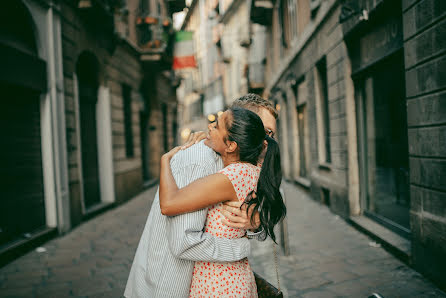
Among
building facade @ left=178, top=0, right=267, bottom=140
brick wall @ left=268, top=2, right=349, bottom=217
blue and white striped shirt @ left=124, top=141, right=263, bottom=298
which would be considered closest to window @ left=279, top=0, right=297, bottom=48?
brick wall @ left=268, top=2, right=349, bottom=217

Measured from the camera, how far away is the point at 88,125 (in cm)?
860

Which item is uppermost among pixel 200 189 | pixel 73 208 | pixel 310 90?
pixel 310 90

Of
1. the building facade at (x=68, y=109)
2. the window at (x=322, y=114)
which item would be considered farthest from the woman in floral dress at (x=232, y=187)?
the window at (x=322, y=114)

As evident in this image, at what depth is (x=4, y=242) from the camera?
517cm

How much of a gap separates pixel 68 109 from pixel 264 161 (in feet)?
21.2

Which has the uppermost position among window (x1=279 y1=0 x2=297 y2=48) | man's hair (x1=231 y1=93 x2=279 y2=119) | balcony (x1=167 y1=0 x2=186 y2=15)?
balcony (x1=167 y1=0 x2=186 y2=15)

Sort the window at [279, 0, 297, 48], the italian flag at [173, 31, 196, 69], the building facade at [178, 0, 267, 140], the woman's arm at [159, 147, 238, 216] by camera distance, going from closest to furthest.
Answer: the woman's arm at [159, 147, 238, 216]
the window at [279, 0, 297, 48]
the italian flag at [173, 31, 196, 69]
the building facade at [178, 0, 267, 140]

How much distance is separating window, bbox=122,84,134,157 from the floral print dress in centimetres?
1006

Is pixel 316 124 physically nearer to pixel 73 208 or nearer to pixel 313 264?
pixel 313 264

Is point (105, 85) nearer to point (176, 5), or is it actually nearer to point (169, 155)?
point (169, 155)

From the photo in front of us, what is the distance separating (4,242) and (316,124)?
22.7ft

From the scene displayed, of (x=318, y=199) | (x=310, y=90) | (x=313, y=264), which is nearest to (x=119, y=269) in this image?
(x=313, y=264)

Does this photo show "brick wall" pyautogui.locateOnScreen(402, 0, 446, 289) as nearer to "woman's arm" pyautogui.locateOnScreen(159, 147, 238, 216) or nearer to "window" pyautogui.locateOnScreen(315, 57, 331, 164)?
"woman's arm" pyautogui.locateOnScreen(159, 147, 238, 216)

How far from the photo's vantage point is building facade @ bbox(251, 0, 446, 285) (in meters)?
3.66
